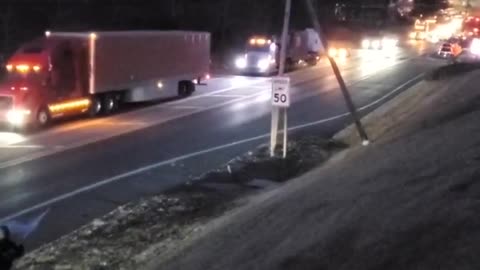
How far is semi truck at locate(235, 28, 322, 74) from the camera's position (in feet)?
179

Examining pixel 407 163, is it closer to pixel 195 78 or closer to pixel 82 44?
pixel 82 44

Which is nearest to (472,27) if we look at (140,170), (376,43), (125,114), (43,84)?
(376,43)

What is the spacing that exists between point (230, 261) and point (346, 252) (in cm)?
178

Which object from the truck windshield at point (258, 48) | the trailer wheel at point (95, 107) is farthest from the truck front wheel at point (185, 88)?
the truck windshield at point (258, 48)

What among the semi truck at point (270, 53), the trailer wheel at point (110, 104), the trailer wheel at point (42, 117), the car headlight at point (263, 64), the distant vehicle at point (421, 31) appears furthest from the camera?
the distant vehicle at point (421, 31)

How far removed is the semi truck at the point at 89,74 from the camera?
29922 mm

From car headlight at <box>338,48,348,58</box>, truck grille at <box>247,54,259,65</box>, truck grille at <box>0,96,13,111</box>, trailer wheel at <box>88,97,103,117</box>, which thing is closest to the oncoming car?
car headlight at <box>338,48,348,58</box>

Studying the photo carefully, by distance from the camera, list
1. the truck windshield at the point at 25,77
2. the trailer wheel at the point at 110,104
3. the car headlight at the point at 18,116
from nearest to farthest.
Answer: the car headlight at the point at 18,116, the truck windshield at the point at 25,77, the trailer wheel at the point at 110,104

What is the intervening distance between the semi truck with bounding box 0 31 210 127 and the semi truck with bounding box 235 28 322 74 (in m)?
13.7

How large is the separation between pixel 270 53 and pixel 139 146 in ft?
99.9

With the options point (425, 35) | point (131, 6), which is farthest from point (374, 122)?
point (425, 35)

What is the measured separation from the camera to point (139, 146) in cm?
2541

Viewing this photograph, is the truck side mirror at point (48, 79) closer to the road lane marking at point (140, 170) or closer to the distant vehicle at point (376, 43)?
the road lane marking at point (140, 170)

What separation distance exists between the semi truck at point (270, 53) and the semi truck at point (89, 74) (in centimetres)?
1371
